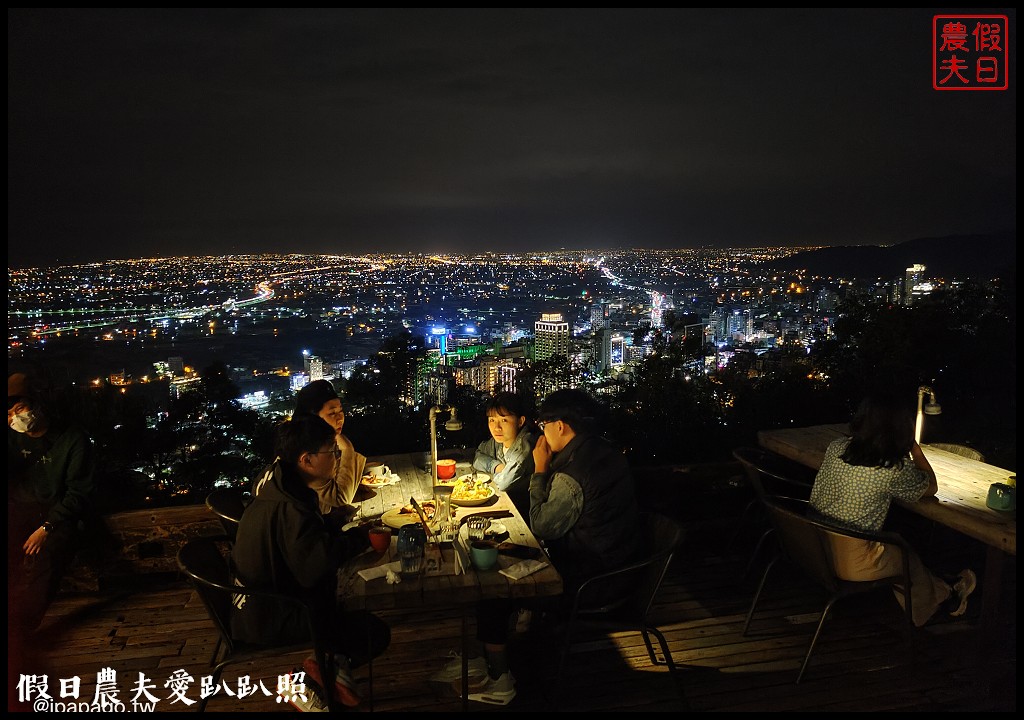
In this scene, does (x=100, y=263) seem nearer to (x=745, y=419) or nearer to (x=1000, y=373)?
(x=745, y=419)

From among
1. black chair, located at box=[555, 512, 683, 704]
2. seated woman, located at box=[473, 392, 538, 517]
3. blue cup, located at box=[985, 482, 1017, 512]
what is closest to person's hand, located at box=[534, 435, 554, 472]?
seated woman, located at box=[473, 392, 538, 517]

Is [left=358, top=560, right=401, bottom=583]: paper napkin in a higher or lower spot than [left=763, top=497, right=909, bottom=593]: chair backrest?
higher

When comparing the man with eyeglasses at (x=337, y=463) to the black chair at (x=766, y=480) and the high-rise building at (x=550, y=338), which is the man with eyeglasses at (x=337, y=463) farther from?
the high-rise building at (x=550, y=338)

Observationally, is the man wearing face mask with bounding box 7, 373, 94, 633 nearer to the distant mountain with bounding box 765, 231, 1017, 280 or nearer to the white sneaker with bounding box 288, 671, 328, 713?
the white sneaker with bounding box 288, 671, 328, 713

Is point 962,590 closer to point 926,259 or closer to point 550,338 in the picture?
point 550,338

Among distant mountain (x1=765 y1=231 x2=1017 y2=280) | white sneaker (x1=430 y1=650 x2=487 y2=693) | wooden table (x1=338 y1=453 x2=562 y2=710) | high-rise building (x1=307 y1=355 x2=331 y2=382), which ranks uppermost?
distant mountain (x1=765 y1=231 x2=1017 y2=280)

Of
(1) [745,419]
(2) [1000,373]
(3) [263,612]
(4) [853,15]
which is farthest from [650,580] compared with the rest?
(2) [1000,373]

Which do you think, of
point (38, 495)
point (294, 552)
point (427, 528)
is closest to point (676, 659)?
point (427, 528)
